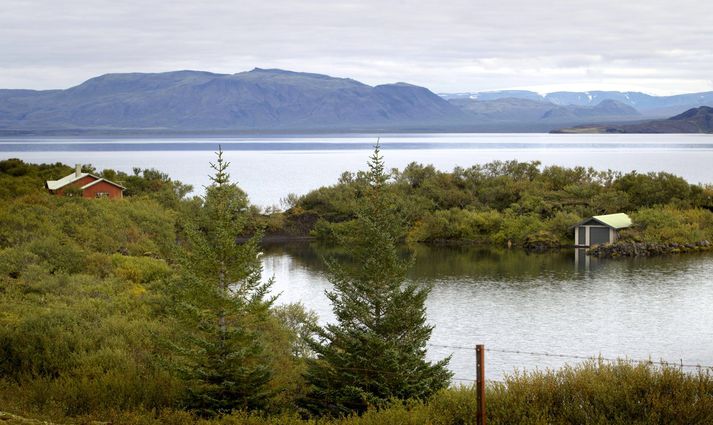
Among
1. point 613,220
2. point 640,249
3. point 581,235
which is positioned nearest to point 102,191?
point 581,235

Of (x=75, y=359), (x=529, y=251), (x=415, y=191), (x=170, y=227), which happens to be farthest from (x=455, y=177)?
(x=75, y=359)

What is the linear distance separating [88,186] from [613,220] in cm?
3176

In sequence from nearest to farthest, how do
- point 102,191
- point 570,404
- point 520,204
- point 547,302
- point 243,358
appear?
point 570,404, point 243,358, point 547,302, point 102,191, point 520,204

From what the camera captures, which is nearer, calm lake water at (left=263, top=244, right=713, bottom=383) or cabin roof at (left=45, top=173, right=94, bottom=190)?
calm lake water at (left=263, top=244, right=713, bottom=383)

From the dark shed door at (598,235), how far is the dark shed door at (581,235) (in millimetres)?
506

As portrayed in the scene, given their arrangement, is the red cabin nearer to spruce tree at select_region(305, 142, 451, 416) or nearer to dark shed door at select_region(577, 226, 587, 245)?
dark shed door at select_region(577, 226, 587, 245)

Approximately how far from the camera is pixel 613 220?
182ft

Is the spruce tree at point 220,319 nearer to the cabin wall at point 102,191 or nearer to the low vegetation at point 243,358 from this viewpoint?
the low vegetation at point 243,358

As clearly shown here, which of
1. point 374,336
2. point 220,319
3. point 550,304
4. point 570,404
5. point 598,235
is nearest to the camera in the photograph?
point 570,404

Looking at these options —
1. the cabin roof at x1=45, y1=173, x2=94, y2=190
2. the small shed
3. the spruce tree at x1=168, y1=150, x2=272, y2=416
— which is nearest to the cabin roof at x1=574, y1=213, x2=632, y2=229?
the small shed

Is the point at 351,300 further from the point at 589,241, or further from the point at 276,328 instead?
the point at 589,241

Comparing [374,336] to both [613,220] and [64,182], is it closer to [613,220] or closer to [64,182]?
[64,182]

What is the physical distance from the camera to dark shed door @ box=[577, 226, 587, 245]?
184ft

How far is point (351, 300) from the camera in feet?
65.6
